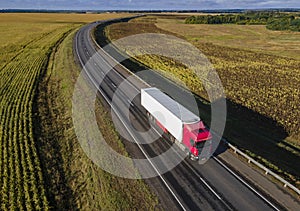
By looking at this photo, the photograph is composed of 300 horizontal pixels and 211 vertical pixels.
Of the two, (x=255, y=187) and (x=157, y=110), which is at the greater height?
(x=157, y=110)

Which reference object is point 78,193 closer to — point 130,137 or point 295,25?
point 130,137

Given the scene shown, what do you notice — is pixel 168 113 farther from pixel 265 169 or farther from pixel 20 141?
pixel 20 141

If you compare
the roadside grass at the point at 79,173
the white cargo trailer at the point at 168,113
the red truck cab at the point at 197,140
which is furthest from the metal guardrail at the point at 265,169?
the roadside grass at the point at 79,173

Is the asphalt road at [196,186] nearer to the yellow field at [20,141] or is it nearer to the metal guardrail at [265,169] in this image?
the metal guardrail at [265,169]

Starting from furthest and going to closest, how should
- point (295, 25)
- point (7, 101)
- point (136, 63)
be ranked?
point (295, 25), point (136, 63), point (7, 101)

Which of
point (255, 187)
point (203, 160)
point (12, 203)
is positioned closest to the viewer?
point (12, 203)

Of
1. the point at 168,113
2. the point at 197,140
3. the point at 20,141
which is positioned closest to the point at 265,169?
the point at 197,140

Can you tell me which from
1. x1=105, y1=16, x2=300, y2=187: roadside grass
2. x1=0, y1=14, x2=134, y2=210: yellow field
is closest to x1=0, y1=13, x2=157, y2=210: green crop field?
x1=0, y1=14, x2=134, y2=210: yellow field

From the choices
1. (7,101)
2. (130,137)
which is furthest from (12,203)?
(7,101)
